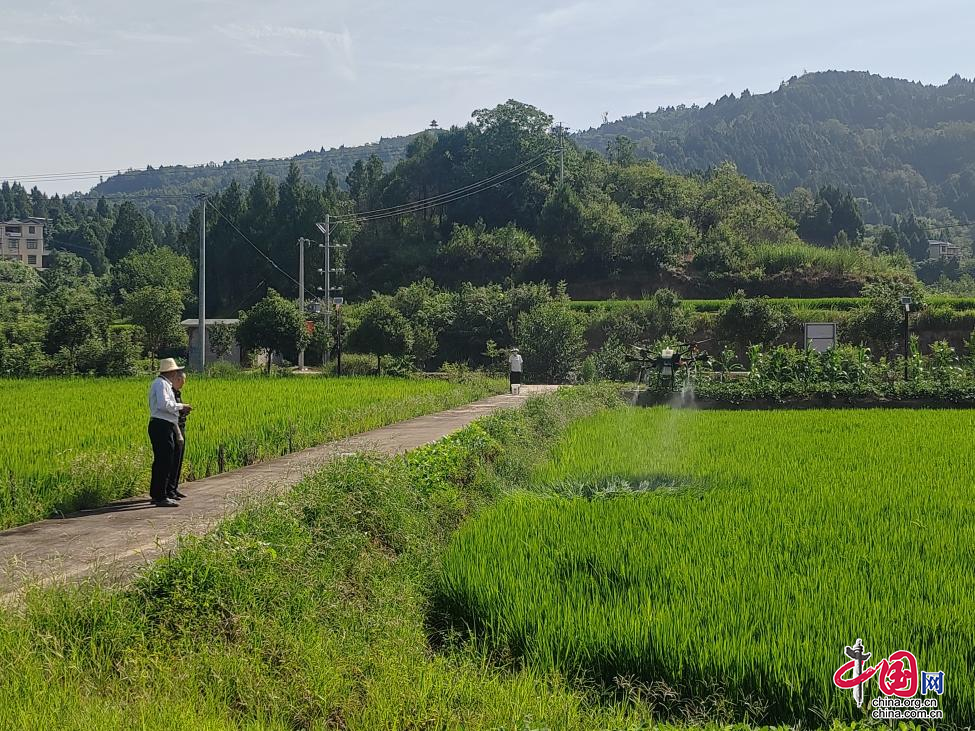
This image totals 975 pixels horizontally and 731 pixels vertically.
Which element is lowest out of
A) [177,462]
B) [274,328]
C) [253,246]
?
[177,462]

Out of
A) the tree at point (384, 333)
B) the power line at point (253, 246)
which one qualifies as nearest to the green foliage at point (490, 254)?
the power line at point (253, 246)

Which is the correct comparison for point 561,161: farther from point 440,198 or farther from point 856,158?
point 856,158

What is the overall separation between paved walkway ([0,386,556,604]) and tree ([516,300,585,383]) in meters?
19.7

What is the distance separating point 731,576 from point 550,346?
2508 cm

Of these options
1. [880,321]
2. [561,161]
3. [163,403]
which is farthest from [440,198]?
[163,403]

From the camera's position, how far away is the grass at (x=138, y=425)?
28.3 feet

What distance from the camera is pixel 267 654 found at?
462 cm

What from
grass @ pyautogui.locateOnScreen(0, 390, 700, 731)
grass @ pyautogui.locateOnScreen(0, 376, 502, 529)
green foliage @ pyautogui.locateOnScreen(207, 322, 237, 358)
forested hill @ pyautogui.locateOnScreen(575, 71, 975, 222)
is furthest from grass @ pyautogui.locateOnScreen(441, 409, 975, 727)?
forested hill @ pyautogui.locateOnScreen(575, 71, 975, 222)

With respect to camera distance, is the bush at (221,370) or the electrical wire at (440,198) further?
the electrical wire at (440,198)

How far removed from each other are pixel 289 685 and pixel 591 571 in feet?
7.77

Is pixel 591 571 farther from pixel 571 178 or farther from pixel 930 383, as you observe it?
pixel 571 178

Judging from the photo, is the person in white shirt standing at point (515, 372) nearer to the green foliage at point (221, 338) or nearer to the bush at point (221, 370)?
the bush at point (221, 370)

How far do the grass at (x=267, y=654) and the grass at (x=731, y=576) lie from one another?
329 millimetres

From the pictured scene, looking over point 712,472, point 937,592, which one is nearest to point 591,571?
point 937,592
